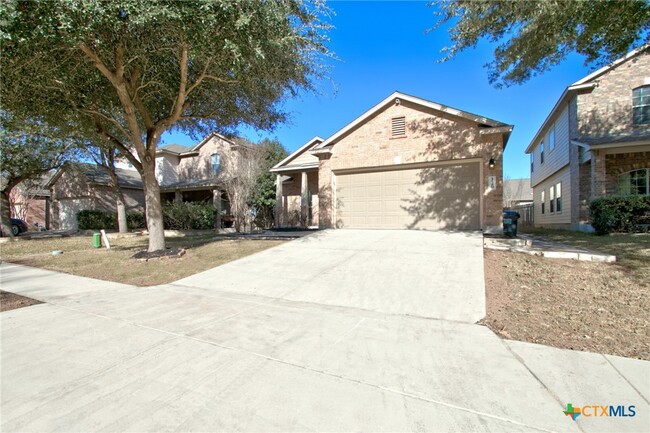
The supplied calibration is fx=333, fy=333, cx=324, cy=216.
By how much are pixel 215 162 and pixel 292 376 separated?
72.6 ft

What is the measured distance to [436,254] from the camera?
8.35 meters

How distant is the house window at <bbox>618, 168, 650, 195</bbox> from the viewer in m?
13.8

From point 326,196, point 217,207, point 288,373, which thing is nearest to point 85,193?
point 217,207

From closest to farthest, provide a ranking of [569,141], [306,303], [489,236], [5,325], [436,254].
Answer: [5,325], [306,303], [436,254], [489,236], [569,141]

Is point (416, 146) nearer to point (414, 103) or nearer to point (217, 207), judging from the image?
point (414, 103)

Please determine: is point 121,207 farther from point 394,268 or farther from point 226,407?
point 226,407

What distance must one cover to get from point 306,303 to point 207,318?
5.21 ft

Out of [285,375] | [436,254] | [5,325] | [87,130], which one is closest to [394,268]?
[436,254]

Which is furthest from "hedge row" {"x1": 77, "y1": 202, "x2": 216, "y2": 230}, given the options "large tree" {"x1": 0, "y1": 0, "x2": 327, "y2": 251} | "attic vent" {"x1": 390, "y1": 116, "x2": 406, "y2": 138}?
"attic vent" {"x1": 390, "y1": 116, "x2": 406, "y2": 138}

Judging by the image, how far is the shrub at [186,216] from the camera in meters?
19.1

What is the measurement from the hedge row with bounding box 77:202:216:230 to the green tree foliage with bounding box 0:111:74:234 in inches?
161

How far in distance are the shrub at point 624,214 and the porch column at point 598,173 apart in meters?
1.18

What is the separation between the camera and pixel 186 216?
19188mm

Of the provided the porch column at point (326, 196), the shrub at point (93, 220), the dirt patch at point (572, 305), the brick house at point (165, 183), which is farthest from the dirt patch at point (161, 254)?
the shrub at point (93, 220)
